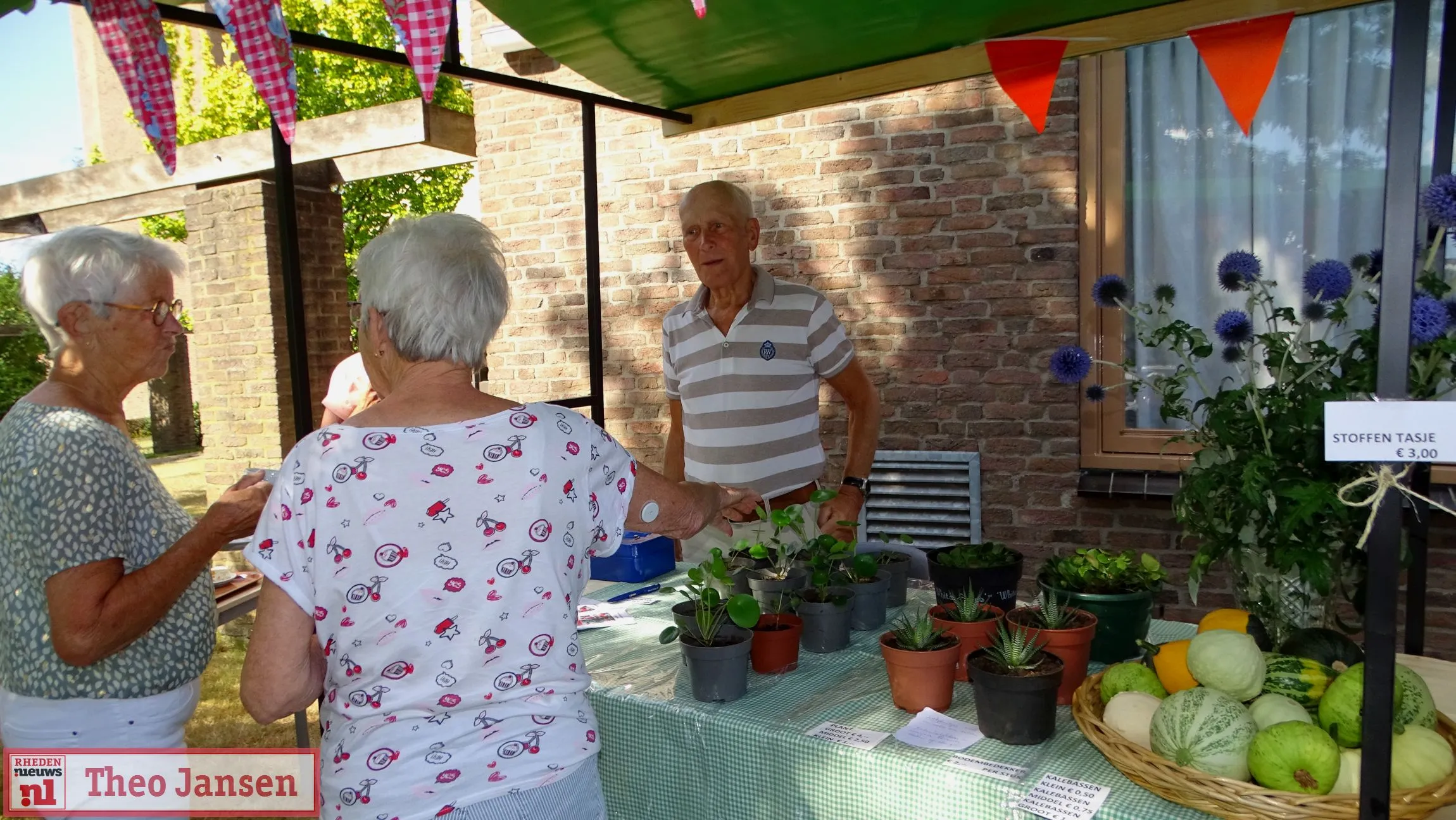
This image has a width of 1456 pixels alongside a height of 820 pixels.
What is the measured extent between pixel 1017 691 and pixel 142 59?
73.9 inches

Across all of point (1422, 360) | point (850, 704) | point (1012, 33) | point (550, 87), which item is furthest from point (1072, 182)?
point (850, 704)

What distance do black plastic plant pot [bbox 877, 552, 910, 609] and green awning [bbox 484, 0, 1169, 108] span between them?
4.17ft

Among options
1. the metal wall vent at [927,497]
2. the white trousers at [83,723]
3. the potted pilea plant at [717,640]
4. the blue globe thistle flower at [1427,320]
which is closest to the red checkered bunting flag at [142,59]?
Result: the white trousers at [83,723]

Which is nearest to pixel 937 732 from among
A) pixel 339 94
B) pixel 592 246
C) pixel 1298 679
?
pixel 1298 679

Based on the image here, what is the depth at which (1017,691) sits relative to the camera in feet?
4.72

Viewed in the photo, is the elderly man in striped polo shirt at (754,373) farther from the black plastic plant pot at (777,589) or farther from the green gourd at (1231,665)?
the green gourd at (1231,665)

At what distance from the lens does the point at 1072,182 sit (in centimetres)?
390

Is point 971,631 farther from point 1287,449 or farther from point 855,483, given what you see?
point 855,483

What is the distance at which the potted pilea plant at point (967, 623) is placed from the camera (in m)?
1.67

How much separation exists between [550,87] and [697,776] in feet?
6.75

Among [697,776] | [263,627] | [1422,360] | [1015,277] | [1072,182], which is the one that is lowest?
[697,776]

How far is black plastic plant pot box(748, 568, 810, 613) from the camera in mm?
1939

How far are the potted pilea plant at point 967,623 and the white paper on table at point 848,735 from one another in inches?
7.7

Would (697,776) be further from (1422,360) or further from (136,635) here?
(1422,360)
